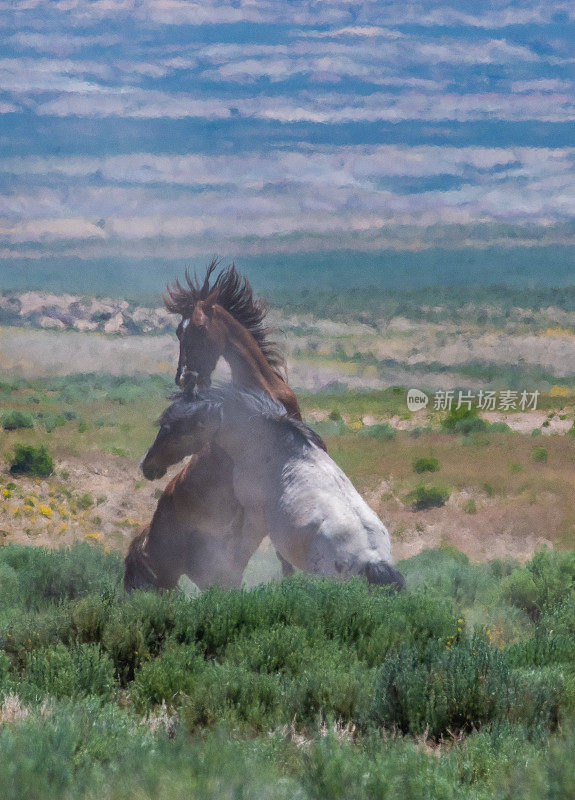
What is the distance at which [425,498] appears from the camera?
6738 mm

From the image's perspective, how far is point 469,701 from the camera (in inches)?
126

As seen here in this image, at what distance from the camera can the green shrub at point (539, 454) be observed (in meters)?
6.71

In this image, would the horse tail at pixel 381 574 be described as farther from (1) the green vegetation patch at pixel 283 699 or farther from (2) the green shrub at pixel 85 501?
(2) the green shrub at pixel 85 501

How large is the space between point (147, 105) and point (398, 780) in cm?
591

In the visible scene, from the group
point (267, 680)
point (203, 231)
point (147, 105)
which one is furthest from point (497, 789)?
point (147, 105)

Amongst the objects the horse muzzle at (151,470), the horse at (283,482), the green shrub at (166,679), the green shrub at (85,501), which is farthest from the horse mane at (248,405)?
the green shrub at (166,679)

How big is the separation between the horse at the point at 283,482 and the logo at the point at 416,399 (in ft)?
5.74

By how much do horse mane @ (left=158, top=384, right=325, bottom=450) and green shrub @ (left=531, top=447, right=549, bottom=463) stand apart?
2.21 metres

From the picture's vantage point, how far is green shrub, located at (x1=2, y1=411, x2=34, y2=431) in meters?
6.83

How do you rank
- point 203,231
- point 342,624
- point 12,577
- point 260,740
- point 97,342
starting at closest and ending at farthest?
point 260,740, point 342,624, point 12,577, point 203,231, point 97,342

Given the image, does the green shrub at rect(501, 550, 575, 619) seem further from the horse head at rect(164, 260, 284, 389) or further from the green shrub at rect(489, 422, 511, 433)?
the horse head at rect(164, 260, 284, 389)

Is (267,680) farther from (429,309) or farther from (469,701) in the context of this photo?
(429,309)

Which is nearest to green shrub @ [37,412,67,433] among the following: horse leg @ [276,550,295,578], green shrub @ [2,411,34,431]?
green shrub @ [2,411,34,431]

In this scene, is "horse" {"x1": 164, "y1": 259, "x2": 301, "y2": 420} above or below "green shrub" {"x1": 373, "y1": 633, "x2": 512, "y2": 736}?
above
